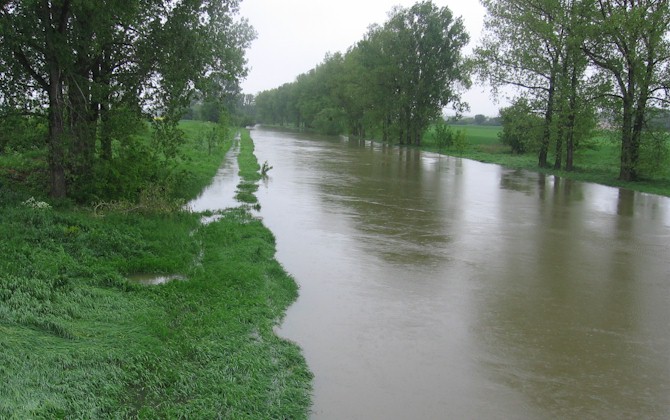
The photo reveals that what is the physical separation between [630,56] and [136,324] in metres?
21.0

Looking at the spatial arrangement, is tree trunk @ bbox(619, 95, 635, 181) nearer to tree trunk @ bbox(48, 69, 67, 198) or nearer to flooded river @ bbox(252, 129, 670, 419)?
flooded river @ bbox(252, 129, 670, 419)

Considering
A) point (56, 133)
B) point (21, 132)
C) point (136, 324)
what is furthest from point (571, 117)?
point (136, 324)

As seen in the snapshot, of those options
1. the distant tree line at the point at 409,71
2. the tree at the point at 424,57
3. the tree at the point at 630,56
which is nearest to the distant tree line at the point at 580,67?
the tree at the point at 630,56

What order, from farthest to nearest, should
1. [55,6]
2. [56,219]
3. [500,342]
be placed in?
1. [55,6]
2. [56,219]
3. [500,342]

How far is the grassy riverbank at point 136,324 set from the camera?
376cm

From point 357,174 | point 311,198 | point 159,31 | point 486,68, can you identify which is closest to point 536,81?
point 486,68

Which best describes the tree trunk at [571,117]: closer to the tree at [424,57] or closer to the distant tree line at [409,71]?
the distant tree line at [409,71]


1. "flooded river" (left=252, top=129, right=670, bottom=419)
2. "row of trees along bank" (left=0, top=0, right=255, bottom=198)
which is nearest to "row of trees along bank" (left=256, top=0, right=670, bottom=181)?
"flooded river" (left=252, top=129, right=670, bottom=419)

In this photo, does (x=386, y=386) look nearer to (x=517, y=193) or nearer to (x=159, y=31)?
(x=159, y=31)

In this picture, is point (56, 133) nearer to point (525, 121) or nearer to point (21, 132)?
point (21, 132)

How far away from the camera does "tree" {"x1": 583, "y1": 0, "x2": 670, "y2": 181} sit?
64.7 feet

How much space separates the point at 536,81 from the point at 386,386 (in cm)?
2649

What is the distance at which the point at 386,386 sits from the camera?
4375 mm

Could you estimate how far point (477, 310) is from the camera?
6.16 metres
